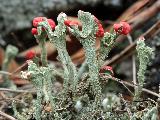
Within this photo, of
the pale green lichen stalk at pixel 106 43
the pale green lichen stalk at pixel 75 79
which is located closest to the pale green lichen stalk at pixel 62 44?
the pale green lichen stalk at pixel 75 79

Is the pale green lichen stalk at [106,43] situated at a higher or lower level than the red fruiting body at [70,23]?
lower

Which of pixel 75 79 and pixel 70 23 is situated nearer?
pixel 70 23

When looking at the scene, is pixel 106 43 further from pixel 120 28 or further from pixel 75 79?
pixel 75 79

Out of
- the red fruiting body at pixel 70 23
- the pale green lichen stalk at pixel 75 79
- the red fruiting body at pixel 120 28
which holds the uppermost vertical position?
the red fruiting body at pixel 70 23

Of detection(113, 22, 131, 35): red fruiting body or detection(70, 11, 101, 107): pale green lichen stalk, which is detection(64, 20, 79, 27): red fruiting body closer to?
detection(70, 11, 101, 107): pale green lichen stalk

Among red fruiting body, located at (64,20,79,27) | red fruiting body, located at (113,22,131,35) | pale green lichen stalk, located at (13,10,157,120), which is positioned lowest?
pale green lichen stalk, located at (13,10,157,120)

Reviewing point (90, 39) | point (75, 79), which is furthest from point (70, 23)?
point (75, 79)

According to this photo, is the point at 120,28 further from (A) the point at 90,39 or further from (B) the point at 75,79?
(B) the point at 75,79

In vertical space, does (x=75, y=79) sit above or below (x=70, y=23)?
below

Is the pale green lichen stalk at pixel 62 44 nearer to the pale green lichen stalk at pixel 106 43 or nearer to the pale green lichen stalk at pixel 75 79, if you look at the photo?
the pale green lichen stalk at pixel 75 79

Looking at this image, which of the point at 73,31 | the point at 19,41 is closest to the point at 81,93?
the point at 73,31

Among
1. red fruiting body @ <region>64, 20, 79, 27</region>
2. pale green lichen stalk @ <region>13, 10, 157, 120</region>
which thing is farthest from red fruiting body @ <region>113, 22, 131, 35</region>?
red fruiting body @ <region>64, 20, 79, 27</region>
